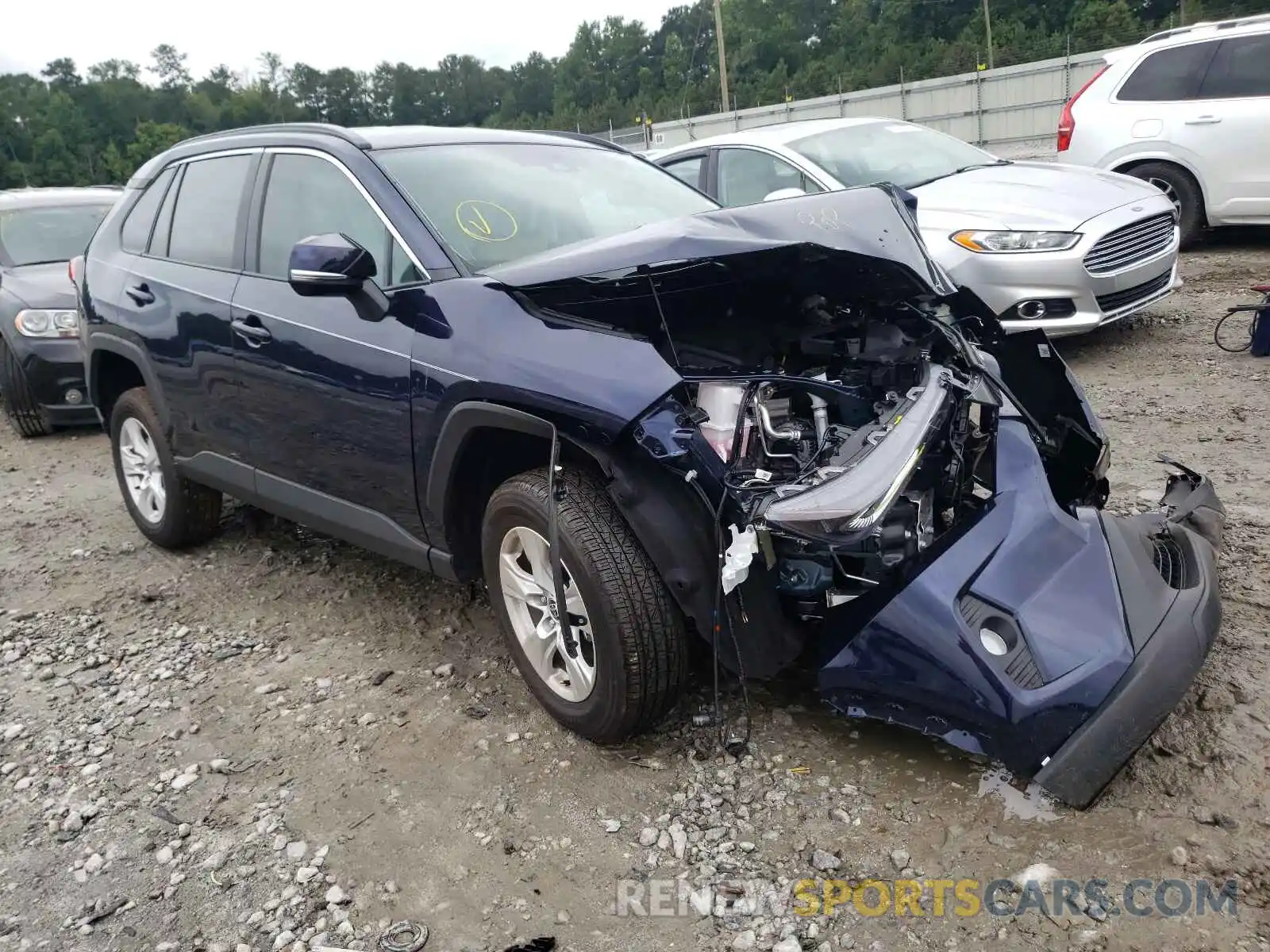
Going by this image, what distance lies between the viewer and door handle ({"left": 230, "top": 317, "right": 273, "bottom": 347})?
139 inches

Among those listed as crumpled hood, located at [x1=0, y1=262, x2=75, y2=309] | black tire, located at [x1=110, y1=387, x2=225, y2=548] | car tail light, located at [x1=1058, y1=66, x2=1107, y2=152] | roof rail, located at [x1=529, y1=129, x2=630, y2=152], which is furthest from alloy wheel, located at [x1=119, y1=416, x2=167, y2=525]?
car tail light, located at [x1=1058, y1=66, x2=1107, y2=152]

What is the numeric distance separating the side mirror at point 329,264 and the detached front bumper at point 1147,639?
2331 mm

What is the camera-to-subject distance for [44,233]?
26.5 feet

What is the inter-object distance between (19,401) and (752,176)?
566cm

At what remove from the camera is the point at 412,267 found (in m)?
3.08

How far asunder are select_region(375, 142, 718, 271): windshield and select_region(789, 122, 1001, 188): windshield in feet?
9.96

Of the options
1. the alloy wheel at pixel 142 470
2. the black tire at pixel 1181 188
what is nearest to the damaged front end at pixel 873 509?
the alloy wheel at pixel 142 470

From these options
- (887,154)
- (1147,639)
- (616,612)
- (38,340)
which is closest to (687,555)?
(616,612)

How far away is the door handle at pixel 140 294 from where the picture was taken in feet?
14.0

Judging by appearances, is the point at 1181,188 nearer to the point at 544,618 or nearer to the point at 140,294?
the point at 544,618

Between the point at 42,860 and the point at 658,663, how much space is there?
1742 mm

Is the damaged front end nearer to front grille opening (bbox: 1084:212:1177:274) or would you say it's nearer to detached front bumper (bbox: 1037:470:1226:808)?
detached front bumper (bbox: 1037:470:1226:808)

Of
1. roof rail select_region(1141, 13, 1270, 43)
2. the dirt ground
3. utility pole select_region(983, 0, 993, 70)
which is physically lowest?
the dirt ground

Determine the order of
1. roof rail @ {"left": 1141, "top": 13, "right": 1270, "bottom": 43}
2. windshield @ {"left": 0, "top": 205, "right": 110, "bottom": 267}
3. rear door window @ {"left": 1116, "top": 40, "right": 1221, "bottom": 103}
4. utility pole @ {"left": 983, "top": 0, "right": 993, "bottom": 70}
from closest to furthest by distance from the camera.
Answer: windshield @ {"left": 0, "top": 205, "right": 110, "bottom": 267} → roof rail @ {"left": 1141, "top": 13, "right": 1270, "bottom": 43} → rear door window @ {"left": 1116, "top": 40, "right": 1221, "bottom": 103} → utility pole @ {"left": 983, "top": 0, "right": 993, "bottom": 70}
